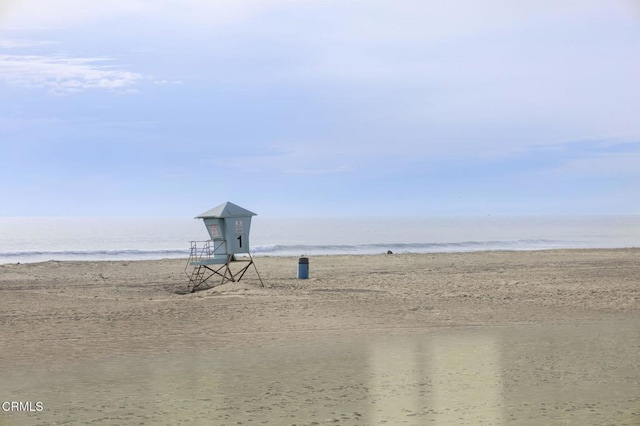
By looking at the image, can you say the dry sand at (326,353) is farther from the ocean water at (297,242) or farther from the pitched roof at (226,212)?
the ocean water at (297,242)

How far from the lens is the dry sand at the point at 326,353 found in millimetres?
7637

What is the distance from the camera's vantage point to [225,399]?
805 cm

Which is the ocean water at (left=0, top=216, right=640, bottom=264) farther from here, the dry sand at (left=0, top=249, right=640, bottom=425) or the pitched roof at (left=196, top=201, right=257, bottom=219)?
the dry sand at (left=0, top=249, right=640, bottom=425)

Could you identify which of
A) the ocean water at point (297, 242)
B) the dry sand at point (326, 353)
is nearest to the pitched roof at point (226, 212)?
the dry sand at point (326, 353)

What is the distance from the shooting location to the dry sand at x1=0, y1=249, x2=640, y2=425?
25.1 ft

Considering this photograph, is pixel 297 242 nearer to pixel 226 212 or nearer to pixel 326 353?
pixel 226 212

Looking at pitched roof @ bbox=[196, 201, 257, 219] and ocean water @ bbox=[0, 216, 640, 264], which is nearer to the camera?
pitched roof @ bbox=[196, 201, 257, 219]

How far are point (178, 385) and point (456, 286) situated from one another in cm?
1339

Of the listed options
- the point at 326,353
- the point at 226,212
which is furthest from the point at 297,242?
the point at 326,353

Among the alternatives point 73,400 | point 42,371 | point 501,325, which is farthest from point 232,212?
point 73,400

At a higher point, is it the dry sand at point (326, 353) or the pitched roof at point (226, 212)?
the pitched roof at point (226, 212)

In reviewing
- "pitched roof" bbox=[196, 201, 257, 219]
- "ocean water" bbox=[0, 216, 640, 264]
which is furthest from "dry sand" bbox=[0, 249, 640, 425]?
"ocean water" bbox=[0, 216, 640, 264]

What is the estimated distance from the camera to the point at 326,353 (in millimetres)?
10914

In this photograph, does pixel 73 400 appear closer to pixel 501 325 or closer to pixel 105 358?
pixel 105 358
